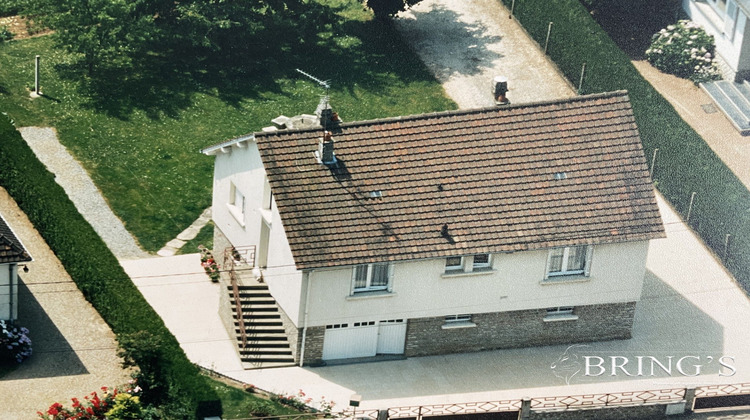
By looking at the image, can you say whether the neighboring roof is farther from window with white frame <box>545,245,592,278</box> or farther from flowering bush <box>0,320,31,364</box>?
window with white frame <box>545,245,592,278</box>

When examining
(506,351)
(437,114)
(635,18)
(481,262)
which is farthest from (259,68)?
(506,351)

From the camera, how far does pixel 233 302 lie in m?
59.8

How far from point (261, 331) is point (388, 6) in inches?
947

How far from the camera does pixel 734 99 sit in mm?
74375

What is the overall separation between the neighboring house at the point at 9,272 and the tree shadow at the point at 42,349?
3.19ft

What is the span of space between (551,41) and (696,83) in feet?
22.8

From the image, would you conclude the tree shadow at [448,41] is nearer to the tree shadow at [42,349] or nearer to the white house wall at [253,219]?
the white house wall at [253,219]

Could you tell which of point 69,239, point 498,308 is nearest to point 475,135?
point 498,308

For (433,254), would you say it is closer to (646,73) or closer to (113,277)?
(113,277)

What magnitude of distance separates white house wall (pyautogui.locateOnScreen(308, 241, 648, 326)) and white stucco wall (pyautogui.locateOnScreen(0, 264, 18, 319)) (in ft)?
33.7

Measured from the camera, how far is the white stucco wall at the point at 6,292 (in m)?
57.0

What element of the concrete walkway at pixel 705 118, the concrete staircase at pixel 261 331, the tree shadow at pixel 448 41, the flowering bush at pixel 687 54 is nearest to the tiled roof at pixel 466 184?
the concrete staircase at pixel 261 331

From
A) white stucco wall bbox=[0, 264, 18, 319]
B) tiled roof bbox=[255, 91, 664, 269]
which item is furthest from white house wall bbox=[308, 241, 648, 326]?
white stucco wall bbox=[0, 264, 18, 319]

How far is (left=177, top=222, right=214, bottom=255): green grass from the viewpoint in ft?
212
